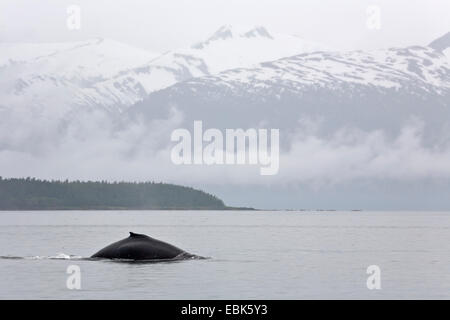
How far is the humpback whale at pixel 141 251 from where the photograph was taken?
54.7 meters

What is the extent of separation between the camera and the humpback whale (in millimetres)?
54688

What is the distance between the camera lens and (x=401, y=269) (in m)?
54.0

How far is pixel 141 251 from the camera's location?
54.7 m

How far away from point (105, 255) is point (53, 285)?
42.8ft

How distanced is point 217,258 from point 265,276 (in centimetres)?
1153

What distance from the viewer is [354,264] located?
56.8 meters
